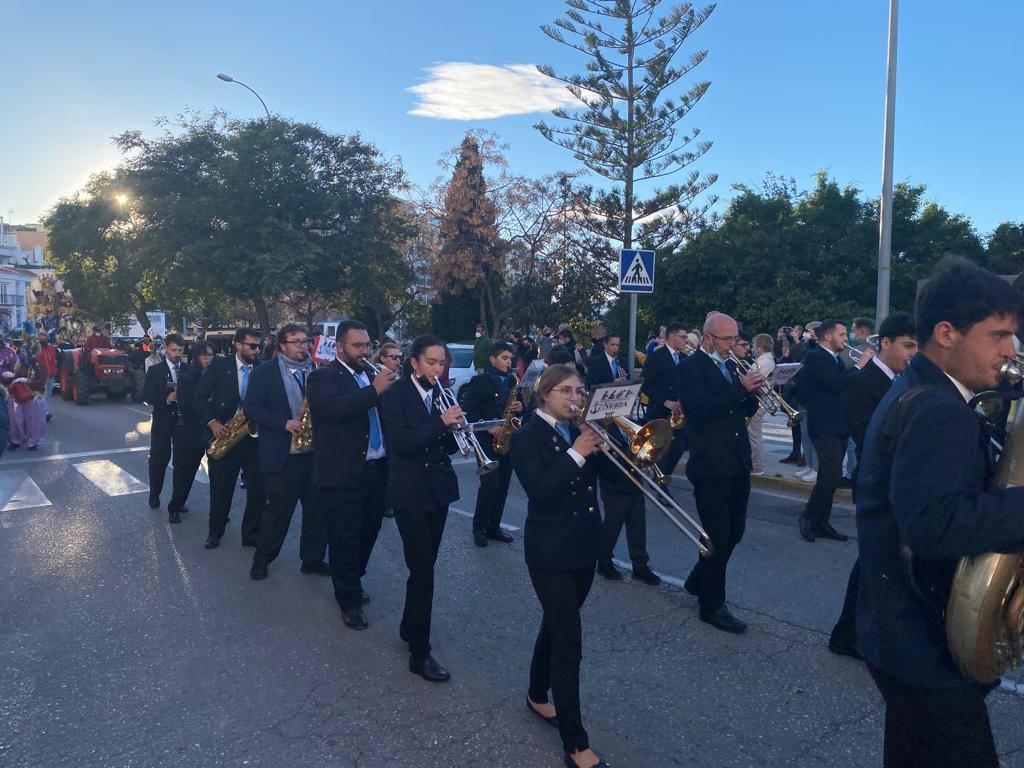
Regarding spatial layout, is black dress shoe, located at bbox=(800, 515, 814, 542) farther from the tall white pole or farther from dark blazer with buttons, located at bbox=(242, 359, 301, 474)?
the tall white pole

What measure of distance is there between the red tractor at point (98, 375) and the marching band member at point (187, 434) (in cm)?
1382

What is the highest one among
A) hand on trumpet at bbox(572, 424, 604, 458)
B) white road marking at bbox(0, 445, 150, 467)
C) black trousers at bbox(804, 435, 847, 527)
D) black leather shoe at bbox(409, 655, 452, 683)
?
hand on trumpet at bbox(572, 424, 604, 458)

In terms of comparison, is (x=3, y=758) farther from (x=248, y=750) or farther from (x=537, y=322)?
(x=537, y=322)

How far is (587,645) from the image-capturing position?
4.93 metres

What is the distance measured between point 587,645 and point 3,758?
301 cm

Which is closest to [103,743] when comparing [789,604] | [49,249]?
[789,604]

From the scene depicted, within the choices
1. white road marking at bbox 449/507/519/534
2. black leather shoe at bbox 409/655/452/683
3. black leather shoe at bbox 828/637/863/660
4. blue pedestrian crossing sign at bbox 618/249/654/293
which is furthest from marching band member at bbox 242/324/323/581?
blue pedestrian crossing sign at bbox 618/249/654/293

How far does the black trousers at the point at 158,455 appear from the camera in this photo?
Result: 8531 mm

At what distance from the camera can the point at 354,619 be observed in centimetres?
→ 527

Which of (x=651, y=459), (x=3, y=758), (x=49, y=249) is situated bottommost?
(x=3, y=758)

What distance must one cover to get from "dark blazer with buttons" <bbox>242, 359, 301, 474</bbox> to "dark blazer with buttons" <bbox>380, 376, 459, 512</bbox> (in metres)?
1.85

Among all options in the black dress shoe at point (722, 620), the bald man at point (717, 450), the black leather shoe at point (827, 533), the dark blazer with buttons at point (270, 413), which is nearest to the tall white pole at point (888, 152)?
the black leather shoe at point (827, 533)

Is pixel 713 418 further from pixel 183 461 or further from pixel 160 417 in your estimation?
pixel 160 417

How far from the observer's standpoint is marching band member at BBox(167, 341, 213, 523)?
25.9 ft
